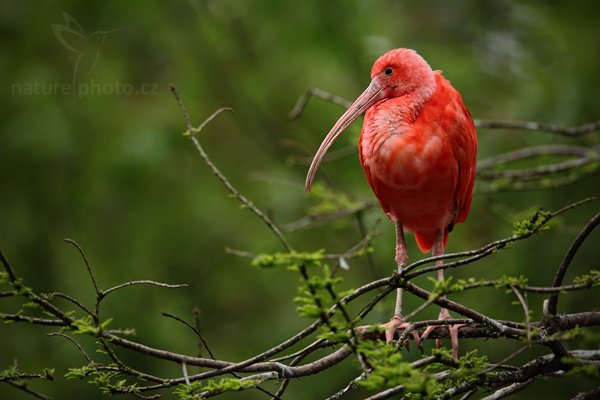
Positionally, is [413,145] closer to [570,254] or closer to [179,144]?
[570,254]

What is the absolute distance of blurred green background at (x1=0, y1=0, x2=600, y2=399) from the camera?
757cm

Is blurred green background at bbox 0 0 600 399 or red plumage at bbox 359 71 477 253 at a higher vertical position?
blurred green background at bbox 0 0 600 399

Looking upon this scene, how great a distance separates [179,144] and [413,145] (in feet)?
14.6

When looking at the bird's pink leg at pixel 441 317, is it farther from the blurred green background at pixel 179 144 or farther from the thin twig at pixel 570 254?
the blurred green background at pixel 179 144

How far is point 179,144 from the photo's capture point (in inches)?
317

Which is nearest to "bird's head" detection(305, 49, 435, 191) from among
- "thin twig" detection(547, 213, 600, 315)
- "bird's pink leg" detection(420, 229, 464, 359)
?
"bird's pink leg" detection(420, 229, 464, 359)

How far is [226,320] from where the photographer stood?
881cm

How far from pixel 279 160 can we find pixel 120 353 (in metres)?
2.46

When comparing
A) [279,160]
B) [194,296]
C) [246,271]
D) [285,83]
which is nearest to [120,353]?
[194,296]
